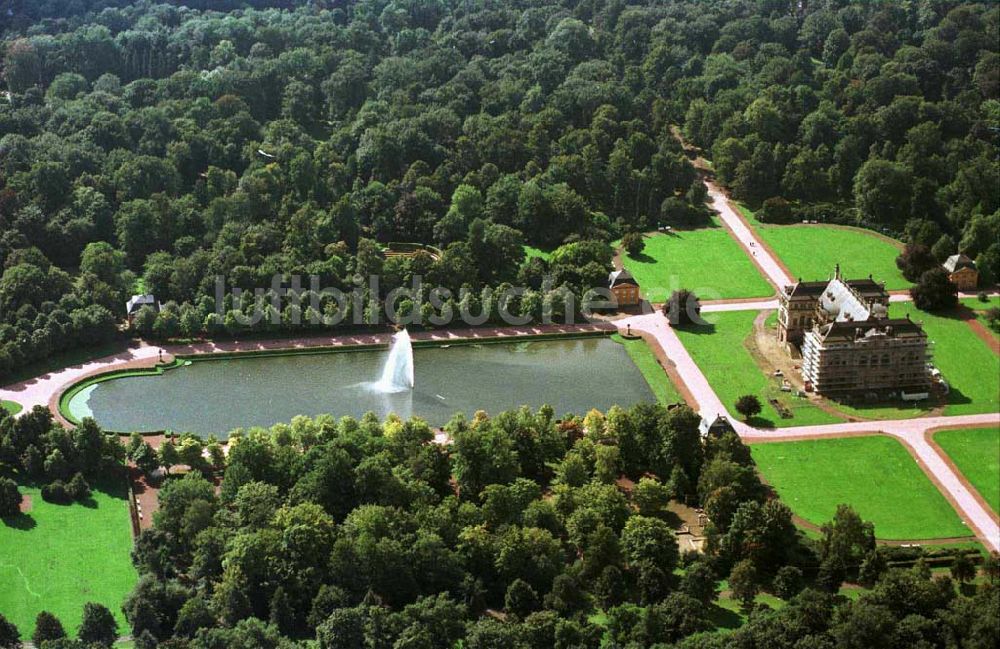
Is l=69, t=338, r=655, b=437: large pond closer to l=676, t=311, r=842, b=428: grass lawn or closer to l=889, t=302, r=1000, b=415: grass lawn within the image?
l=676, t=311, r=842, b=428: grass lawn

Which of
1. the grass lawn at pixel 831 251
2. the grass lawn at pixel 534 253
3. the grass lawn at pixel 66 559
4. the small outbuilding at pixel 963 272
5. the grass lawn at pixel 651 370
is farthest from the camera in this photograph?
the grass lawn at pixel 534 253

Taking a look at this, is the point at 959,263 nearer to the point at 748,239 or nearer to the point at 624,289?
the point at 748,239

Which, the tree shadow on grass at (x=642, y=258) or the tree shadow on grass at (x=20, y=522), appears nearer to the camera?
the tree shadow on grass at (x=20, y=522)

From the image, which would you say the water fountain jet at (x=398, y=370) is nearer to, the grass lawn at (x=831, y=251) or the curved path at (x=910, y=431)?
the curved path at (x=910, y=431)

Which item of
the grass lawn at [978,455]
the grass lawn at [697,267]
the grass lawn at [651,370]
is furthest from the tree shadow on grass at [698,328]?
the grass lawn at [978,455]

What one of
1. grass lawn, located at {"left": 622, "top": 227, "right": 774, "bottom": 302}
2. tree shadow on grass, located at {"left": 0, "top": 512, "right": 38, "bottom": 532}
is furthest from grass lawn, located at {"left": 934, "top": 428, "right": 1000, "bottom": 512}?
tree shadow on grass, located at {"left": 0, "top": 512, "right": 38, "bottom": 532}

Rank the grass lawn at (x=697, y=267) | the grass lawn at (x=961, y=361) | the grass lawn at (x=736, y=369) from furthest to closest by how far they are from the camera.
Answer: the grass lawn at (x=697, y=267) → the grass lawn at (x=961, y=361) → the grass lawn at (x=736, y=369)

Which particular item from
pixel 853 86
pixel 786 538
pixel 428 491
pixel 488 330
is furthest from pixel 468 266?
pixel 853 86

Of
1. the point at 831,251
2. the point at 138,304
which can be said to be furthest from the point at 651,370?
the point at 138,304
